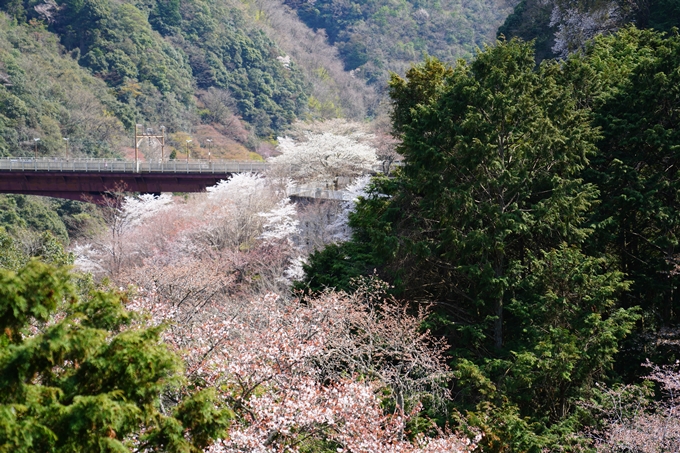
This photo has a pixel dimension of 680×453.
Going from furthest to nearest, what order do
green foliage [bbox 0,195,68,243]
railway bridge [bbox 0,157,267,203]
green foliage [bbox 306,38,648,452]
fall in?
green foliage [bbox 0,195,68,243]
railway bridge [bbox 0,157,267,203]
green foliage [bbox 306,38,648,452]

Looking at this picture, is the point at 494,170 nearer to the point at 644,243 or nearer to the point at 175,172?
the point at 644,243

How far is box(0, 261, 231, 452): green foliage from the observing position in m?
5.12

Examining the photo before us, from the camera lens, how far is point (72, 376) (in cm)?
564

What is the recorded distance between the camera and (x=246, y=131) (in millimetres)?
65062

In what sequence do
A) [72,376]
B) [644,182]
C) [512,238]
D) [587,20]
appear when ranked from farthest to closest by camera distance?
[587,20]
[512,238]
[644,182]
[72,376]

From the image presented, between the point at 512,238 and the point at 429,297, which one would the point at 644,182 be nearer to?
the point at 512,238

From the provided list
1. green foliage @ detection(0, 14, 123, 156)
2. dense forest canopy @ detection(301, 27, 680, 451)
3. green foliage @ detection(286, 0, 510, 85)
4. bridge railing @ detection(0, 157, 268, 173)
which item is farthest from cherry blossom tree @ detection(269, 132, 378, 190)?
green foliage @ detection(286, 0, 510, 85)

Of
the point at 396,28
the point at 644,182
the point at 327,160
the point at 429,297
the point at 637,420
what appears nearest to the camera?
the point at 637,420

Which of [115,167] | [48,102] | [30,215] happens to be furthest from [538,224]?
[48,102]

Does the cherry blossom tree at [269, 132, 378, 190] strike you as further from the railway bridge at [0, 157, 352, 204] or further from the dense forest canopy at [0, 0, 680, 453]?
the railway bridge at [0, 157, 352, 204]

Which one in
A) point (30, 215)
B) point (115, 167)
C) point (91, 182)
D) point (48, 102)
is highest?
point (48, 102)

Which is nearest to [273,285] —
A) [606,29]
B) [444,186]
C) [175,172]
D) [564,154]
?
[444,186]

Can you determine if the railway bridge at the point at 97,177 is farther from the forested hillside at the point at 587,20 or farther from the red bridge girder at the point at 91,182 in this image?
the forested hillside at the point at 587,20

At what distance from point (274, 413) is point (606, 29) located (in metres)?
20.3
